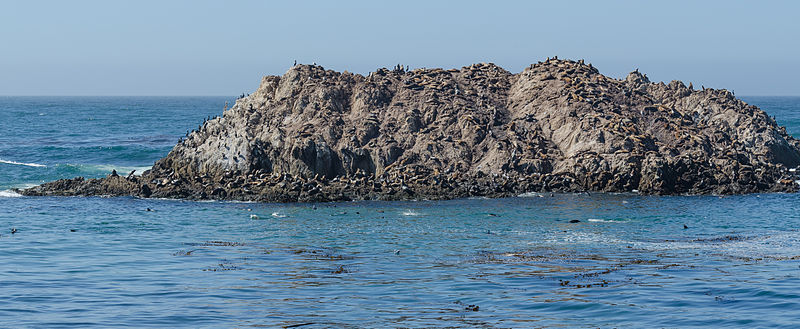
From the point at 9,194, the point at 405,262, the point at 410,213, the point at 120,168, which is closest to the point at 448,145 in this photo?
the point at 410,213

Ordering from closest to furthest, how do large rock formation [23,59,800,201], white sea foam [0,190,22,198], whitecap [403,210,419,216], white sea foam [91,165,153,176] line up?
1. whitecap [403,210,419,216]
2. large rock formation [23,59,800,201]
3. white sea foam [0,190,22,198]
4. white sea foam [91,165,153,176]

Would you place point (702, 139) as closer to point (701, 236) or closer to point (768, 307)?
point (701, 236)

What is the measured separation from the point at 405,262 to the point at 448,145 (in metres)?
21.5

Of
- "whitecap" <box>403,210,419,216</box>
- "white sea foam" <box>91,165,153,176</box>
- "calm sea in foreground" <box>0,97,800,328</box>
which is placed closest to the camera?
"calm sea in foreground" <box>0,97,800,328</box>

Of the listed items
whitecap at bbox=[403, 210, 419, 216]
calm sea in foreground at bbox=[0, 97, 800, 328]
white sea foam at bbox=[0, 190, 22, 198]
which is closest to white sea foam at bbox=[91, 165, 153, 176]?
white sea foam at bbox=[0, 190, 22, 198]

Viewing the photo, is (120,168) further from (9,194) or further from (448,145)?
(448,145)

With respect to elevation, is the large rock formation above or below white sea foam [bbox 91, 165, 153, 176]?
above

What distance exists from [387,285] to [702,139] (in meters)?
32.5

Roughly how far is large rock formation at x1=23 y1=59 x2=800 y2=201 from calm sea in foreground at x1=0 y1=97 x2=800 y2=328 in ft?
6.53

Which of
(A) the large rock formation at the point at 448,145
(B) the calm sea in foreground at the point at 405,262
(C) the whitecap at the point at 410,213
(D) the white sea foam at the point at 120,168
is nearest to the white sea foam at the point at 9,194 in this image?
(B) the calm sea in foreground at the point at 405,262

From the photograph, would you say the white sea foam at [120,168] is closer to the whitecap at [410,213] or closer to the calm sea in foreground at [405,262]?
the calm sea in foreground at [405,262]

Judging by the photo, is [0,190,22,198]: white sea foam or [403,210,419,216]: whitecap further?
[0,190,22,198]: white sea foam

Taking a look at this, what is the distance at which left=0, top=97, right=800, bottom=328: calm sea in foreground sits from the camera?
76.0 feet

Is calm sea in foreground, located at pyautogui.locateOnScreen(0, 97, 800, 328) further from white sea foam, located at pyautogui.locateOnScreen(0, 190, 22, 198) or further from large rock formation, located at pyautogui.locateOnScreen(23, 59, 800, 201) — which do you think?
large rock formation, located at pyautogui.locateOnScreen(23, 59, 800, 201)
